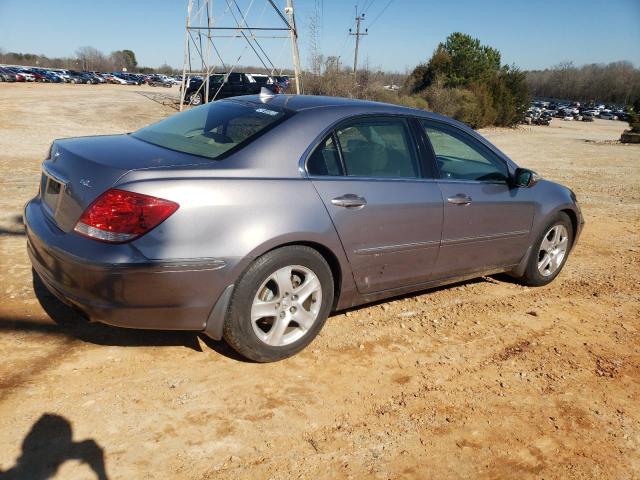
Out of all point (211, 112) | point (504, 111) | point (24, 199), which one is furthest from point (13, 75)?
point (211, 112)

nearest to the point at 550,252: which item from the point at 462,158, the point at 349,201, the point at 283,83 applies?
the point at 462,158

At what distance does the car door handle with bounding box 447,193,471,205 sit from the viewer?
3.83m

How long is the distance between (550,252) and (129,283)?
12.6ft

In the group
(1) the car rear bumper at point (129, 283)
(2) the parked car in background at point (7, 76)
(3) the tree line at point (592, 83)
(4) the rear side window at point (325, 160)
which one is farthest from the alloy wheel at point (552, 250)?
(3) the tree line at point (592, 83)

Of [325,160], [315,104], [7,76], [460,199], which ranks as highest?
[315,104]

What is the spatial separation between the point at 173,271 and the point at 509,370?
7.10 feet

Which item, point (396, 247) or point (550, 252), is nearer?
point (396, 247)

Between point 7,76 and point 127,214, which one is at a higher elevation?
point 127,214

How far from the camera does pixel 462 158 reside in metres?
A: 4.31

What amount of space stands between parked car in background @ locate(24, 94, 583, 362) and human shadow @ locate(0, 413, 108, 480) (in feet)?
1.86

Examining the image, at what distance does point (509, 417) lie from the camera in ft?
9.33

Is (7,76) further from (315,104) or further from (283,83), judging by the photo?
(315,104)

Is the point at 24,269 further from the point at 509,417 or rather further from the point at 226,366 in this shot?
the point at 509,417

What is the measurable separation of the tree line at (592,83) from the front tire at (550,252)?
4678 inches
